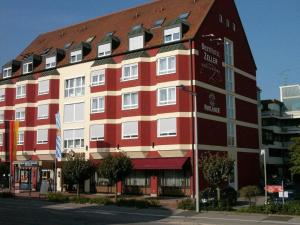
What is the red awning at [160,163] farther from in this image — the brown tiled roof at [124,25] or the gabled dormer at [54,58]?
the gabled dormer at [54,58]

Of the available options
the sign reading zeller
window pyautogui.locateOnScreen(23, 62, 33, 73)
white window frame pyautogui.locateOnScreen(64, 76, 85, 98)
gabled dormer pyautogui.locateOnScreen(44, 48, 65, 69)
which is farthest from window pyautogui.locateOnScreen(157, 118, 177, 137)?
window pyautogui.locateOnScreen(23, 62, 33, 73)

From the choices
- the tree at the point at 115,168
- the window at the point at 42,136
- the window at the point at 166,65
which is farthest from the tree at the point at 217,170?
the window at the point at 42,136

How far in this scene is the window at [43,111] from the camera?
175 feet

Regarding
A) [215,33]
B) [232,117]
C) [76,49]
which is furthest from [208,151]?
[76,49]

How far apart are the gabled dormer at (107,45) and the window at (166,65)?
7.19 meters

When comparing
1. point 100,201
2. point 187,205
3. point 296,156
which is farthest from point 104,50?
point 296,156

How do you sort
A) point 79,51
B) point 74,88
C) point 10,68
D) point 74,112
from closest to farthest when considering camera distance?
point 74,112 < point 74,88 < point 79,51 < point 10,68

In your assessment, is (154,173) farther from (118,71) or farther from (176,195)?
(118,71)

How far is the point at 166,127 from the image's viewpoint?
42.8 m

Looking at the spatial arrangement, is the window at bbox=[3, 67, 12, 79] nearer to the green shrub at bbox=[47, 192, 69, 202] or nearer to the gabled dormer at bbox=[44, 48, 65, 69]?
the gabled dormer at bbox=[44, 48, 65, 69]

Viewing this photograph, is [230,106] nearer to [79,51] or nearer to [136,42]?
[136,42]

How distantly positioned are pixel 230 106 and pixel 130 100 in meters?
11.2

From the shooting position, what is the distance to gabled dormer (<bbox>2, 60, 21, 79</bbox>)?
59.4 metres

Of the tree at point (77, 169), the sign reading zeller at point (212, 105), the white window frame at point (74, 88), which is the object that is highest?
the white window frame at point (74, 88)
